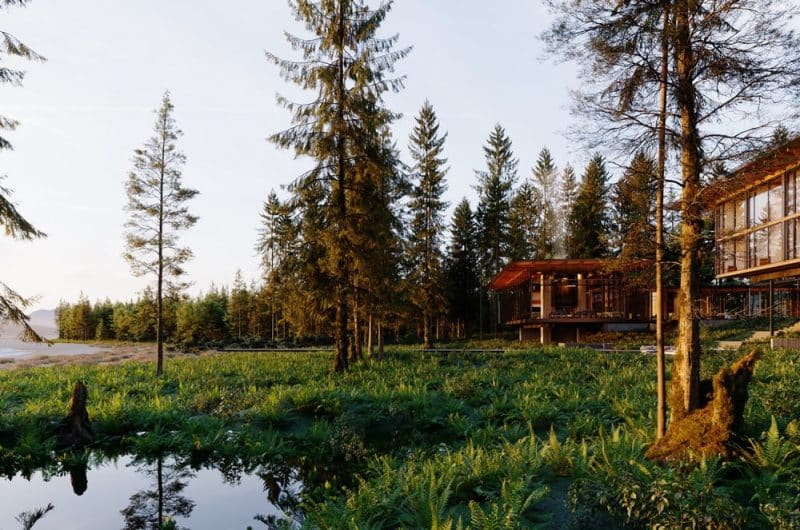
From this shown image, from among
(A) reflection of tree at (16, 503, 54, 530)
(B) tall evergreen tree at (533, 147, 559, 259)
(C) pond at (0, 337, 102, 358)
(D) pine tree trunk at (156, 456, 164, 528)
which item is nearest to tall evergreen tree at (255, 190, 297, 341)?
(D) pine tree trunk at (156, 456, 164, 528)

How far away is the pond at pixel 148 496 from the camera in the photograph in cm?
716

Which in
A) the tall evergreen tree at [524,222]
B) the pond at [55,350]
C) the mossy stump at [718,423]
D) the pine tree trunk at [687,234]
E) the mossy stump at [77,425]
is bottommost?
the pond at [55,350]

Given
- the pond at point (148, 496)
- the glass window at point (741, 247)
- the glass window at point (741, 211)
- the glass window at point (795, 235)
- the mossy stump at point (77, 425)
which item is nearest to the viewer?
the pond at point (148, 496)

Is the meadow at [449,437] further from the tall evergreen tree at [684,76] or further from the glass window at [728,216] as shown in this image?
the glass window at [728,216]

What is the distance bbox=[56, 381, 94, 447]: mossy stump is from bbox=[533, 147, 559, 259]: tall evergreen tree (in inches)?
1666

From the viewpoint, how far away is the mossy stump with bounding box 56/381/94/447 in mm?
10773

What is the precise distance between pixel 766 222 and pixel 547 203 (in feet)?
109

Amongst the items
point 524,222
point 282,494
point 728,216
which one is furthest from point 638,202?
point 524,222

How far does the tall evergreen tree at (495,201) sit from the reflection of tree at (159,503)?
1518 inches

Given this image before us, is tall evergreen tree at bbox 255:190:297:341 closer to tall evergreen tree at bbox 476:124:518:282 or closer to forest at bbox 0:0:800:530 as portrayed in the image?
forest at bbox 0:0:800:530

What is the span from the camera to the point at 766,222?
1794cm

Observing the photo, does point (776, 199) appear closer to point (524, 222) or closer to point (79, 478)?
point (79, 478)

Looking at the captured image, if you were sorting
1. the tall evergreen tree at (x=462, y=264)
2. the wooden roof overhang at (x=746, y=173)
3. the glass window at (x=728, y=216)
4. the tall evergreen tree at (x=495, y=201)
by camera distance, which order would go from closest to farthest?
the wooden roof overhang at (x=746, y=173) → the glass window at (x=728, y=216) → the tall evergreen tree at (x=495, y=201) → the tall evergreen tree at (x=462, y=264)

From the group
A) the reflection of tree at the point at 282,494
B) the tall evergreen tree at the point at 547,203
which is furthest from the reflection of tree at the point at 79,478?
the tall evergreen tree at the point at 547,203
